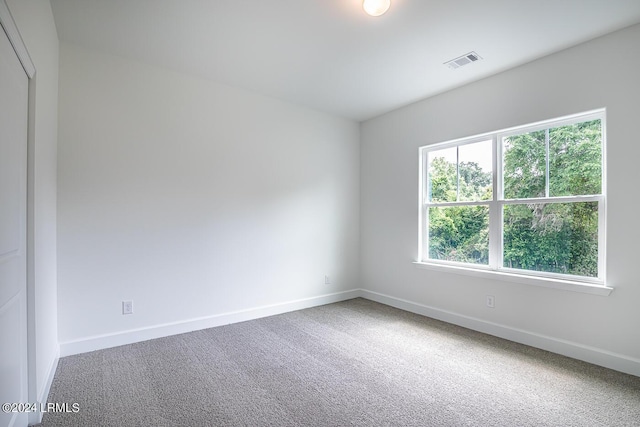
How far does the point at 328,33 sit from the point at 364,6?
46cm

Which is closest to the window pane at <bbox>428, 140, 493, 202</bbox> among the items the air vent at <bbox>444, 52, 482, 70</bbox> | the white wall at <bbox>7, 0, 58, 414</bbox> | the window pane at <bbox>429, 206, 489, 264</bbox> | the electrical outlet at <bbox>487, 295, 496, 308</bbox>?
the window pane at <bbox>429, 206, 489, 264</bbox>

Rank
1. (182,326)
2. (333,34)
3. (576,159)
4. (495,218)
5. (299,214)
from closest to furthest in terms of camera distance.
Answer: (333,34) < (576,159) < (182,326) < (495,218) < (299,214)

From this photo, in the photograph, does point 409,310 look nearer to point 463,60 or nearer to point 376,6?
point 463,60

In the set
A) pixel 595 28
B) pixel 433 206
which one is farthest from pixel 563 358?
pixel 595 28

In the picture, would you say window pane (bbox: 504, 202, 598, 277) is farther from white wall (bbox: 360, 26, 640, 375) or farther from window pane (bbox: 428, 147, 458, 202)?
window pane (bbox: 428, 147, 458, 202)

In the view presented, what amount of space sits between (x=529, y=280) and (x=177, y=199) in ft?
11.6

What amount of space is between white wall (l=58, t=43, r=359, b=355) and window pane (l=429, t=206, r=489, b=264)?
4.65 ft

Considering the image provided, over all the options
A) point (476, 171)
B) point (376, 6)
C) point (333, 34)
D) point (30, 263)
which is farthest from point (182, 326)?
point (476, 171)

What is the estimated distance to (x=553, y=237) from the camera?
2943 mm

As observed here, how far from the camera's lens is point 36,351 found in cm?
187

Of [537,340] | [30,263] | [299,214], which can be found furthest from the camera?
[299,214]

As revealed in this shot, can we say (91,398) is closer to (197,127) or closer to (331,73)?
(197,127)

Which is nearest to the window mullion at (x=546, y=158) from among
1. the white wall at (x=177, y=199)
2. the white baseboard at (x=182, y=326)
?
the white wall at (x=177, y=199)

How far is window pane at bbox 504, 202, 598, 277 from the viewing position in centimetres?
273
